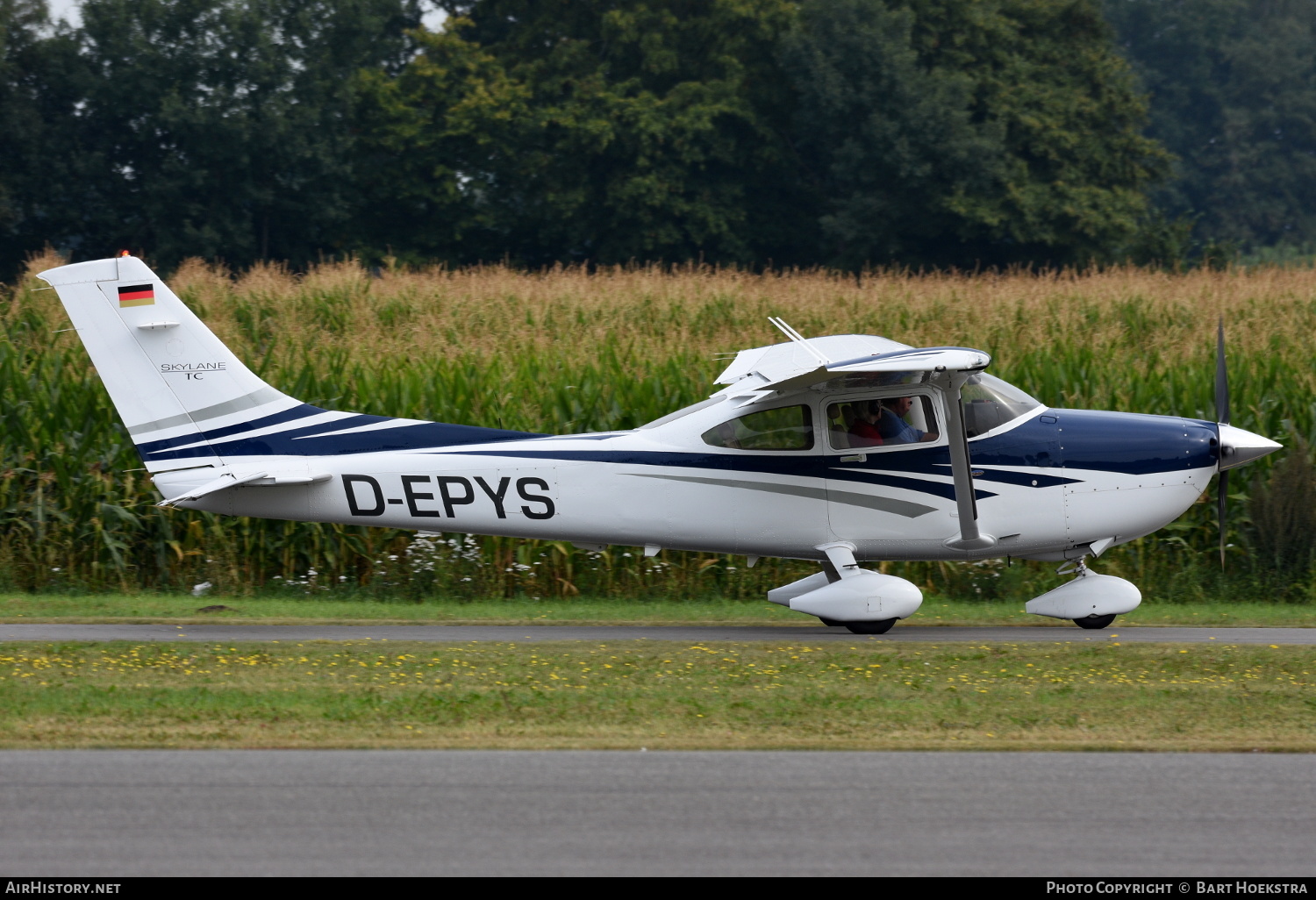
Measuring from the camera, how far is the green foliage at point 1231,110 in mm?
65188

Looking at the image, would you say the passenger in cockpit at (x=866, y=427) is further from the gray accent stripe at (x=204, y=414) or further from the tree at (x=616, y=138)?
the tree at (x=616, y=138)

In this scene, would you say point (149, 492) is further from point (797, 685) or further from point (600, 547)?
point (797, 685)

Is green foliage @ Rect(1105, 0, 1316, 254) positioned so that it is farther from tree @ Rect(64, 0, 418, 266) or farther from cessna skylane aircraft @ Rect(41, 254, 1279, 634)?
cessna skylane aircraft @ Rect(41, 254, 1279, 634)

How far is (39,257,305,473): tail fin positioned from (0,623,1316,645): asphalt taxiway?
1493 millimetres

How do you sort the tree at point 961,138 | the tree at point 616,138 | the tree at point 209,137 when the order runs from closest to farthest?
the tree at point 209,137 → the tree at point 961,138 → the tree at point 616,138

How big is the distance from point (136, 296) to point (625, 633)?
16.3 ft

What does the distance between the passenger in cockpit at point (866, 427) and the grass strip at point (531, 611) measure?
1.86 m

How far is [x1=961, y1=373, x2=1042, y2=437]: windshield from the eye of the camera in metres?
12.1

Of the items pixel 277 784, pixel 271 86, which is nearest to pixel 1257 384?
pixel 277 784

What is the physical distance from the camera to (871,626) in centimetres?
1205

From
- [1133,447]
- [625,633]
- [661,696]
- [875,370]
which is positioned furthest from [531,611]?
[1133,447]

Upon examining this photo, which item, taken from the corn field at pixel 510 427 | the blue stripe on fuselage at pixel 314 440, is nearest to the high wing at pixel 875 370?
the blue stripe on fuselage at pixel 314 440

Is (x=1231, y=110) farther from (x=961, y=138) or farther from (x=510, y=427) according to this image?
(x=510, y=427)

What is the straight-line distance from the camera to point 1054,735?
7.64 metres
